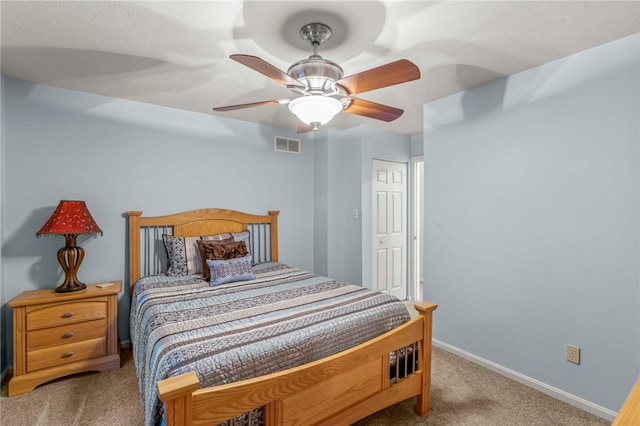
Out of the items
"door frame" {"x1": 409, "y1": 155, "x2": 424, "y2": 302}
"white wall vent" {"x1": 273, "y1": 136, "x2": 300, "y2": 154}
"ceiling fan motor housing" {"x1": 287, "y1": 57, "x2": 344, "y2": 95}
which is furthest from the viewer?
"door frame" {"x1": 409, "y1": 155, "x2": 424, "y2": 302}

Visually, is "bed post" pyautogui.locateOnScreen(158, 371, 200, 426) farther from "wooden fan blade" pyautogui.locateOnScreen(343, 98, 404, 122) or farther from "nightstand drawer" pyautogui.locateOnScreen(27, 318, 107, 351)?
"nightstand drawer" pyautogui.locateOnScreen(27, 318, 107, 351)

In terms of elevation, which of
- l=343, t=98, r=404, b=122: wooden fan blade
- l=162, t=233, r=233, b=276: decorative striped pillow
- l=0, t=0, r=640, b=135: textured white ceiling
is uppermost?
l=0, t=0, r=640, b=135: textured white ceiling

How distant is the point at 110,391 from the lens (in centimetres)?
230

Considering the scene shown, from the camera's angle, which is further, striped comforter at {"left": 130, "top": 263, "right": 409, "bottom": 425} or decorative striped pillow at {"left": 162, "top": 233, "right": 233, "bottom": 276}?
decorative striped pillow at {"left": 162, "top": 233, "right": 233, "bottom": 276}

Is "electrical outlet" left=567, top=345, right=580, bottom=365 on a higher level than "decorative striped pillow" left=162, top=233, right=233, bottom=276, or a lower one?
lower

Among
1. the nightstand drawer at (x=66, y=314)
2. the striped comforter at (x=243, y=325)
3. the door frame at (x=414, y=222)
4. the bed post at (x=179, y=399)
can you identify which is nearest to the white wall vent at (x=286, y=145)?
the door frame at (x=414, y=222)

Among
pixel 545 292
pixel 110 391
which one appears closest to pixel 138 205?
pixel 110 391

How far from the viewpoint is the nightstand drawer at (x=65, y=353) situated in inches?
91.4

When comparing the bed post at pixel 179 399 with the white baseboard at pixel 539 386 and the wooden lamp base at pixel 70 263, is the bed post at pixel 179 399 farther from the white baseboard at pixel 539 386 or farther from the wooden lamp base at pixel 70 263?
the white baseboard at pixel 539 386

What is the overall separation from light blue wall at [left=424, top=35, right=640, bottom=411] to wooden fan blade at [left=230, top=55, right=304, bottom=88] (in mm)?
1808

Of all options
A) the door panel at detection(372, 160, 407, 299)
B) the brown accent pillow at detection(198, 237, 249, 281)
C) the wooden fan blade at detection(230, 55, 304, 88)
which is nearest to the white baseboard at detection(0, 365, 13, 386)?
the brown accent pillow at detection(198, 237, 249, 281)

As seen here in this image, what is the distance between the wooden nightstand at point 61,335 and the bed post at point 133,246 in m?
0.34

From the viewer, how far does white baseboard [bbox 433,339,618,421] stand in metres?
2.06

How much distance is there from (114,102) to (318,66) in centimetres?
239
